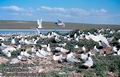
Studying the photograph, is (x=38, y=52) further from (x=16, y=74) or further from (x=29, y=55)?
(x=16, y=74)

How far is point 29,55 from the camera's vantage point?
545 inches

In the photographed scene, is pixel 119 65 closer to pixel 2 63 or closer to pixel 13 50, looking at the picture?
pixel 2 63

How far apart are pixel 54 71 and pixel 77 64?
1.13 metres

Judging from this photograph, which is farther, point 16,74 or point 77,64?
point 77,64

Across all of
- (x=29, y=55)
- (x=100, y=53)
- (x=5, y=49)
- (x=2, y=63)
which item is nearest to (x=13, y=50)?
(x=5, y=49)

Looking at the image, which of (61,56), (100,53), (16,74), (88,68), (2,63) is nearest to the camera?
(16,74)

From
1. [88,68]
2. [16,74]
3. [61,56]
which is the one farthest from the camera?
[61,56]

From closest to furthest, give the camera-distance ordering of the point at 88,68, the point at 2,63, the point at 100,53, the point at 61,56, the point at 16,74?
the point at 16,74 → the point at 88,68 → the point at 2,63 → the point at 61,56 → the point at 100,53

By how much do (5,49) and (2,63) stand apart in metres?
2.30

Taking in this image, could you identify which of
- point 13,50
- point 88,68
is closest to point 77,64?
point 88,68

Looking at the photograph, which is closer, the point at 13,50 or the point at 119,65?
the point at 119,65

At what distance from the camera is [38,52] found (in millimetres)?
14391

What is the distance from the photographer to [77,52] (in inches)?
596

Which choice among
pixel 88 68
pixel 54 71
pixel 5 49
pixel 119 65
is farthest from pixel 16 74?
pixel 5 49
